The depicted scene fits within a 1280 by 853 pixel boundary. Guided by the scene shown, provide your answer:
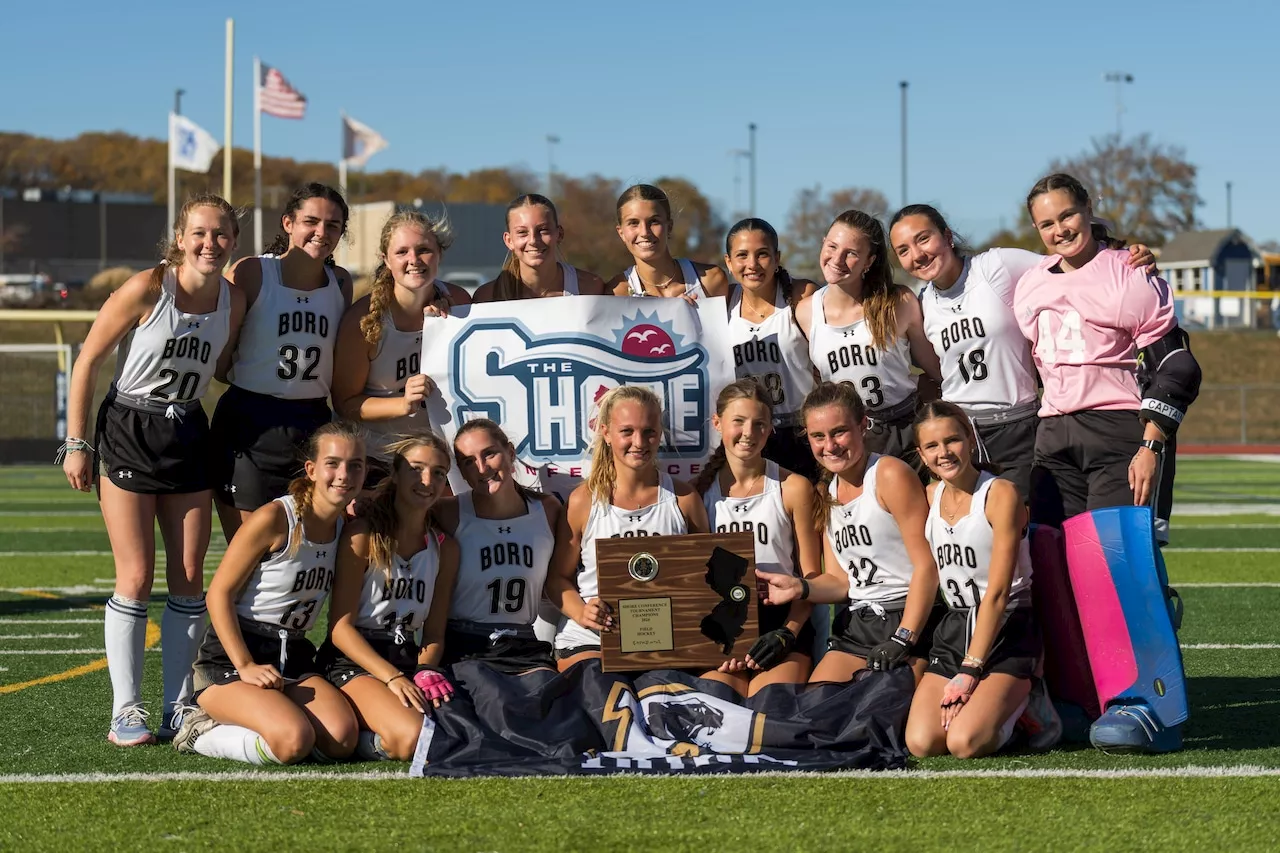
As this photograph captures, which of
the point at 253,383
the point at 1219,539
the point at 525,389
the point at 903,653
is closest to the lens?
the point at 903,653

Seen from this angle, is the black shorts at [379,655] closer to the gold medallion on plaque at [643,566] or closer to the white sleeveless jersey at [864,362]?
the gold medallion on plaque at [643,566]

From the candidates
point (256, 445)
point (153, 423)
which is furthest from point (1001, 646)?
point (153, 423)

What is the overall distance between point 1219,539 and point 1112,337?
293 inches

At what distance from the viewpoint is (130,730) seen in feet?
15.6

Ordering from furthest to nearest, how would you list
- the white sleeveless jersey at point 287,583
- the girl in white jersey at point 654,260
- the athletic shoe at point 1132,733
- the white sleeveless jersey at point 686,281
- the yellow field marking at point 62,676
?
the yellow field marking at point 62,676 < the white sleeveless jersey at point 686,281 < the girl in white jersey at point 654,260 < the white sleeveless jersey at point 287,583 < the athletic shoe at point 1132,733

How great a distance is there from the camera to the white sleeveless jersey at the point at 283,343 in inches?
197

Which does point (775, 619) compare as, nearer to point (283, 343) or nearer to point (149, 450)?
point (283, 343)

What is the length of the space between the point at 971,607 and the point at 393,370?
2.22 meters

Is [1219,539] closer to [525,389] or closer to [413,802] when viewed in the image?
[525,389]

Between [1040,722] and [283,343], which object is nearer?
[1040,722]

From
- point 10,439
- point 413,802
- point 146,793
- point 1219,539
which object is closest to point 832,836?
point 413,802

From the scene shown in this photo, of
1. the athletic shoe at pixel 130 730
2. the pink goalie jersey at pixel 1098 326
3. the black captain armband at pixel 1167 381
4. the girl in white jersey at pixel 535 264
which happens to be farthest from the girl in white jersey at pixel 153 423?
the black captain armband at pixel 1167 381

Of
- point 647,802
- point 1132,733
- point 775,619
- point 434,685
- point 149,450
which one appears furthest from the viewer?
point 775,619

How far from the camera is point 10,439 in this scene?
23047 mm
